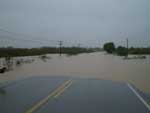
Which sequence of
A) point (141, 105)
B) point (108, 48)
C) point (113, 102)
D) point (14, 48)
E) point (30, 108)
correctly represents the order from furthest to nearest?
point (108, 48) < point (14, 48) < point (113, 102) < point (141, 105) < point (30, 108)

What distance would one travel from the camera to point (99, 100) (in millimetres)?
7594

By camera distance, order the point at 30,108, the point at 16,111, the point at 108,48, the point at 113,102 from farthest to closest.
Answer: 1. the point at 108,48
2. the point at 113,102
3. the point at 30,108
4. the point at 16,111

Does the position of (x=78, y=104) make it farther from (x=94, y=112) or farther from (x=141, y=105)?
(x=141, y=105)

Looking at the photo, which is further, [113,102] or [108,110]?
[113,102]

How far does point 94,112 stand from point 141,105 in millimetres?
1875

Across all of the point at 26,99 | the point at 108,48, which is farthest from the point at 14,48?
the point at 26,99

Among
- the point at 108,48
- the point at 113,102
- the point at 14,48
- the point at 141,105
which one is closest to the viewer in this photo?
the point at 141,105

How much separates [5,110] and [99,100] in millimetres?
3321

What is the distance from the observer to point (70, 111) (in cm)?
598

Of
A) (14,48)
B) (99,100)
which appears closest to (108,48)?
(14,48)

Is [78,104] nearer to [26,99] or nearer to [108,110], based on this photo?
[108,110]

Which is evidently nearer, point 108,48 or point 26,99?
point 26,99

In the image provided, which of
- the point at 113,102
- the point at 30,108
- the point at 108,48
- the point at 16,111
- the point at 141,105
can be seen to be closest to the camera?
the point at 16,111

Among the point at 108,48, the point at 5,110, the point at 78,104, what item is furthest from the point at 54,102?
the point at 108,48
